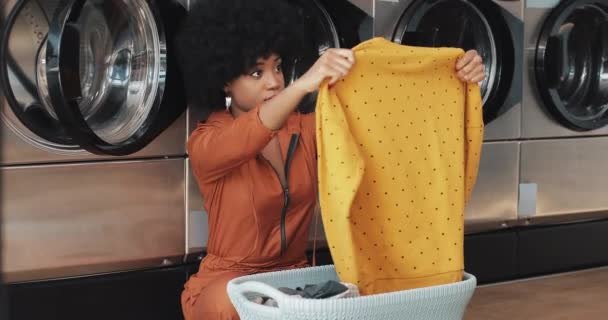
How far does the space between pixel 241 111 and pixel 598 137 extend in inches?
71.8

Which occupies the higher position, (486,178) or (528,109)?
(528,109)

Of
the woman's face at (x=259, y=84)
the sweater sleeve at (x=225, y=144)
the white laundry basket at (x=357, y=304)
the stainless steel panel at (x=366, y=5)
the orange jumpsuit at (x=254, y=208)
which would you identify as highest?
the stainless steel panel at (x=366, y=5)

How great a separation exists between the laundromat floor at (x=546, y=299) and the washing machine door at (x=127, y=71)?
1.22 meters

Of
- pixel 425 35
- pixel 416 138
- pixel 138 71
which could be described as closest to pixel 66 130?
pixel 138 71

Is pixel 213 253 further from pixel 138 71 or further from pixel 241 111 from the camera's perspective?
pixel 138 71

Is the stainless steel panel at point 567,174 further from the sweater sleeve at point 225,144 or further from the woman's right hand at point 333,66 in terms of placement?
the woman's right hand at point 333,66

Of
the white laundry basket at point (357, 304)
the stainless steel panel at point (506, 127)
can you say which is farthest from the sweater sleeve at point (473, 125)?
the stainless steel panel at point (506, 127)

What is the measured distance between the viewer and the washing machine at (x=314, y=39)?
8.34 ft

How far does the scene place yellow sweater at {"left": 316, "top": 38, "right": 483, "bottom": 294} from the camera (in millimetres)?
1771

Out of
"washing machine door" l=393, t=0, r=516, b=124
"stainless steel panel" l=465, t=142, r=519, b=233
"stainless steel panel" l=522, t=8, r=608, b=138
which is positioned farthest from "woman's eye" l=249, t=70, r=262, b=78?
"stainless steel panel" l=522, t=8, r=608, b=138

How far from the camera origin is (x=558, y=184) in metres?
3.38

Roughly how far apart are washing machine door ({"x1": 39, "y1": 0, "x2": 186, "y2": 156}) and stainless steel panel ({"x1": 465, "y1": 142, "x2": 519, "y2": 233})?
1.27 meters

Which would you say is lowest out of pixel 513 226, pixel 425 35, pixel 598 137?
pixel 513 226

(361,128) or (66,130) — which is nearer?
(361,128)
